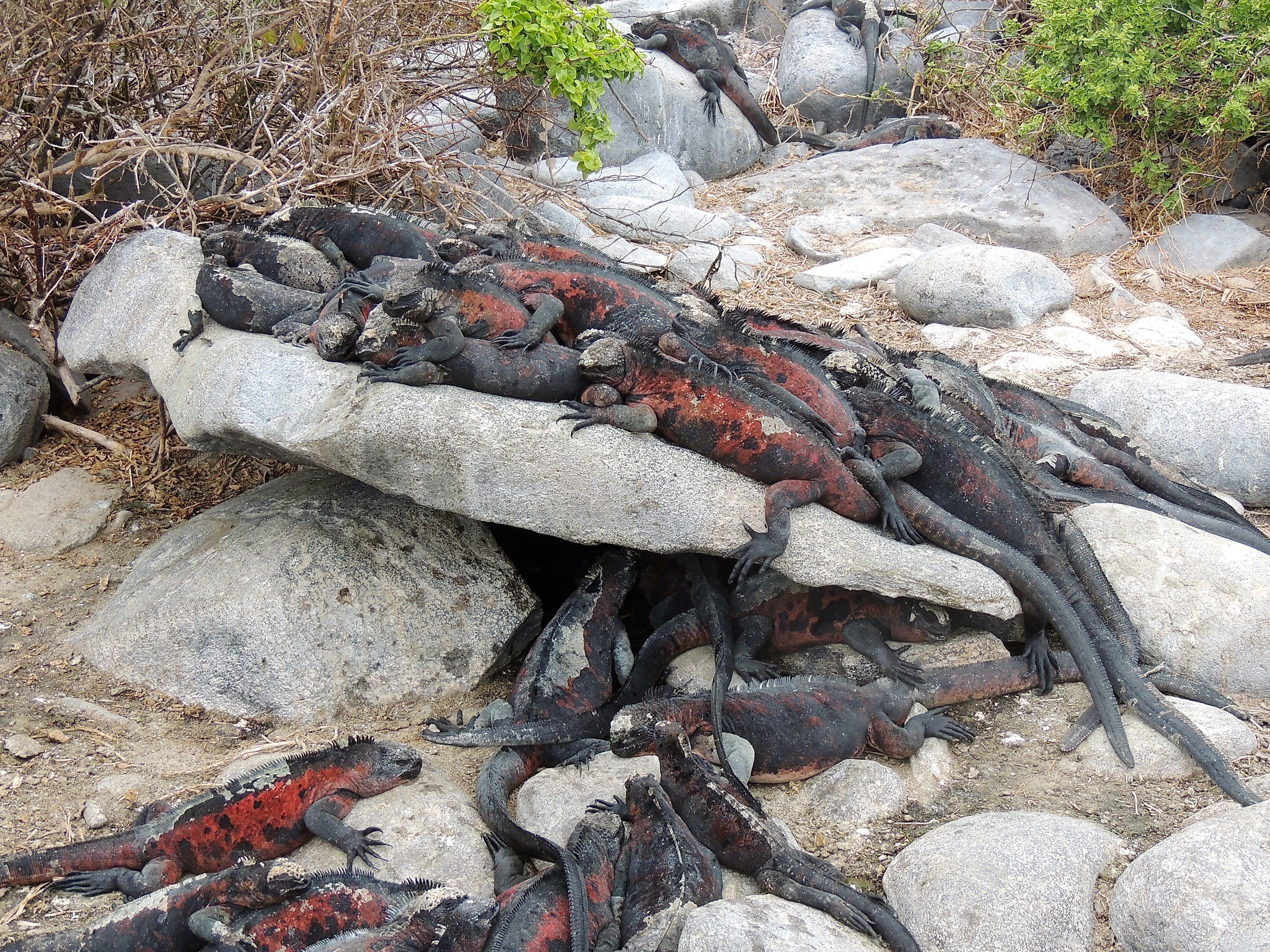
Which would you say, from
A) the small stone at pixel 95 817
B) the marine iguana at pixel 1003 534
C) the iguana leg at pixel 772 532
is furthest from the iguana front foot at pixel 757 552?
the small stone at pixel 95 817

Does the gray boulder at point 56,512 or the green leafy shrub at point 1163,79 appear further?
the green leafy shrub at point 1163,79

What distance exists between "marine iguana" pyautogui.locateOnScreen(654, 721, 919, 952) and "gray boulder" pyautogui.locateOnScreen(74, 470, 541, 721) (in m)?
1.29

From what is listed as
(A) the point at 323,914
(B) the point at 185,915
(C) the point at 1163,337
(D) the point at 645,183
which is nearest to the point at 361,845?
(A) the point at 323,914

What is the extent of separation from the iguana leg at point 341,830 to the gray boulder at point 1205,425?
4.91 metres

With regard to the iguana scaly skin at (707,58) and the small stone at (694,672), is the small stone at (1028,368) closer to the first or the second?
the small stone at (694,672)

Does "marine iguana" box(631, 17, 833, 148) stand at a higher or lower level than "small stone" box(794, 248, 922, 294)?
higher

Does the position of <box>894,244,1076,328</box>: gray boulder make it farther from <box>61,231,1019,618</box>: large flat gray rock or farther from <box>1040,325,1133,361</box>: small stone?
<box>61,231,1019,618</box>: large flat gray rock

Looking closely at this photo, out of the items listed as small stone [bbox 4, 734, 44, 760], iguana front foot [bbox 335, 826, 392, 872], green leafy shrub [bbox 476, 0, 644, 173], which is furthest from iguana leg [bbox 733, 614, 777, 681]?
green leafy shrub [bbox 476, 0, 644, 173]

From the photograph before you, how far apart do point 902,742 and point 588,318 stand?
2.43 metres

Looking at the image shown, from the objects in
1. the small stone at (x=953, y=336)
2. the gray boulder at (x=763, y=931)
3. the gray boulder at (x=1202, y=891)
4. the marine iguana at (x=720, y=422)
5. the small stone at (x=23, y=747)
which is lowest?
the small stone at (x=23, y=747)

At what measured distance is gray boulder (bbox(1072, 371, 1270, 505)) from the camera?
19.6 ft

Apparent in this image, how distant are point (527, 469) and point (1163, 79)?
6.97m

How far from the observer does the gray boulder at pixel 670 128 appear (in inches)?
426

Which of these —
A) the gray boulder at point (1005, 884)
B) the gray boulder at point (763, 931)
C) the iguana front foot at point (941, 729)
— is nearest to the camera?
the gray boulder at point (763, 931)
